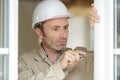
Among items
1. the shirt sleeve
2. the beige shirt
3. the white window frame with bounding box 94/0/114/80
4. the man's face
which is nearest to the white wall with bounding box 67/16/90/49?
the beige shirt

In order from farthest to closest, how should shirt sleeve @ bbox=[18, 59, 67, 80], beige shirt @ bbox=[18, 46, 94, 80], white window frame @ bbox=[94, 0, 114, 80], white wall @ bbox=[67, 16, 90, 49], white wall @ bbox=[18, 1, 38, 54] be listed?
white wall @ bbox=[18, 1, 38, 54]
white wall @ bbox=[67, 16, 90, 49]
beige shirt @ bbox=[18, 46, 94, 80]
shirt sleeve @ bbox=[18, 59, 67, 80]
white window frame @ bbox=[94, 0, 114, 80]

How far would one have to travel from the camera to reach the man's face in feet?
6.74

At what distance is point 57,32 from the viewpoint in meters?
2.08

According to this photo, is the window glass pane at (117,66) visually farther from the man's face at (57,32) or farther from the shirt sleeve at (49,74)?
the man's face at (57,32)

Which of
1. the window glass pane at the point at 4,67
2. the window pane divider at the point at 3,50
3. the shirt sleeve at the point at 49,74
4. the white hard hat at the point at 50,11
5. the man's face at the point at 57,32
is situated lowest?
the shirt sleeve at the point at 49,74

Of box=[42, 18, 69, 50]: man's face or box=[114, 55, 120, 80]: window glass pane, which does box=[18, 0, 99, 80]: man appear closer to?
box=[42, 18, 69, 50]: man's face

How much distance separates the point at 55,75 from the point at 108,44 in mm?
381

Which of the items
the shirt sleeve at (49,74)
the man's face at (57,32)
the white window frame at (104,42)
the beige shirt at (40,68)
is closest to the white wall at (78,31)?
the beige shirt at (40,68)

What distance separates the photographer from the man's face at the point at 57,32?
6.74 ft

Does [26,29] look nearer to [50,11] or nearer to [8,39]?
[50,11]

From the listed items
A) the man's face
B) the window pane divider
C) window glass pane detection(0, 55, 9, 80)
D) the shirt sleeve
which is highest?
the man's face

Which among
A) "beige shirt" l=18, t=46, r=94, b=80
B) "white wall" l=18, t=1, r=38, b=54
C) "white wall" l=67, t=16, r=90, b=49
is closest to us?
"beige shirt" l=18, t=46, r=94, b=80

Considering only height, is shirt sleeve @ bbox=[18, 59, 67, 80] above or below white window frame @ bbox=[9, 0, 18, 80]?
below

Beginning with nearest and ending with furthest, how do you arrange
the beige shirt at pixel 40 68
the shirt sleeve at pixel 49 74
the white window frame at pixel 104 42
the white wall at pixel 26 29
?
the white window frame at pixel 104 42 < the shirt sleeve at pixel 49 74 < the beige shirt at pixel 40 68 < the white wall at pixel 26 29
